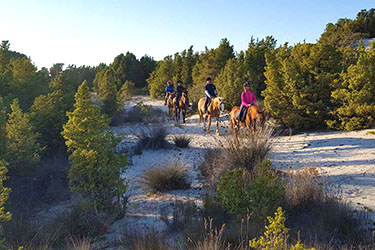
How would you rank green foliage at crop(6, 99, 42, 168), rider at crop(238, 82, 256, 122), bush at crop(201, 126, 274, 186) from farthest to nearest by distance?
rider at crop(238, 82, 256, 122)
green foliage at crop(6, 99, 42, 168)
bush at crop(201, 126, 274, 186)

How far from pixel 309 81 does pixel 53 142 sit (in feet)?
35.8

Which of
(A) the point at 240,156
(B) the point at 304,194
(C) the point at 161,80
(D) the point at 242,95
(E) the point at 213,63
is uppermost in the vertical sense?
(E) the point at 213,63

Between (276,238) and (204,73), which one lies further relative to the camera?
(204,73)

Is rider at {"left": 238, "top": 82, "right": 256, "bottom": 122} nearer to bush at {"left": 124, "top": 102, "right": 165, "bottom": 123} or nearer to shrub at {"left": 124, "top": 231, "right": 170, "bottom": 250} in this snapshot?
shrub at {"left": 124, "top": 231, "right": 170, "bottom": 250}

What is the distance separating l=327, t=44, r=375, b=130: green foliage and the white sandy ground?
2.20ft

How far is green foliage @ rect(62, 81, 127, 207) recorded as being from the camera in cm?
616

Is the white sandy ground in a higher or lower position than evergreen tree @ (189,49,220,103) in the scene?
lower

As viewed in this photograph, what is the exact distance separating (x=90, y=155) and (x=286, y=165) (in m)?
5.57

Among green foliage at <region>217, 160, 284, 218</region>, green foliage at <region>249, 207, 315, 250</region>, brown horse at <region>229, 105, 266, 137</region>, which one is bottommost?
green foliage at <region>217, 160, 284, 218</region>

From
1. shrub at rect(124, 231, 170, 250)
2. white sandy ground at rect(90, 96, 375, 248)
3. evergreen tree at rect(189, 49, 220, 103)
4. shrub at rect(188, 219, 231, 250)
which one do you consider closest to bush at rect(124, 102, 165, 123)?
evergreen tree at rect(189, 49, 220, 103)

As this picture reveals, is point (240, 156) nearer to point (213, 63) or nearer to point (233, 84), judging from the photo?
point (233, 84)

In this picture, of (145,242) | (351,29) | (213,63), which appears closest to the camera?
(145,242)

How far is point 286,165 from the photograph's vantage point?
8969 mm

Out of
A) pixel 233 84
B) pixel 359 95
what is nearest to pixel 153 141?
pixel 359 95
